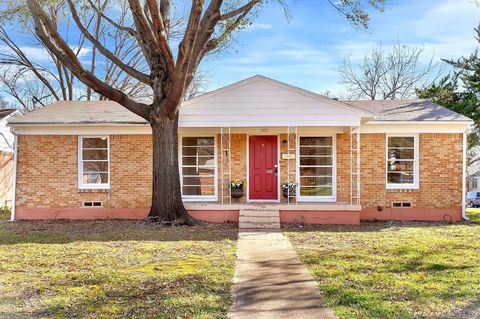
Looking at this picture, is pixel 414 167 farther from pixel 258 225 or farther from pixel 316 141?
pixel 258 225

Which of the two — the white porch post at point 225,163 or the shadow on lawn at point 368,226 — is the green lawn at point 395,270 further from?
the white porch post at point 225,163

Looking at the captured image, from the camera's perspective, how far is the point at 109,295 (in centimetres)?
520

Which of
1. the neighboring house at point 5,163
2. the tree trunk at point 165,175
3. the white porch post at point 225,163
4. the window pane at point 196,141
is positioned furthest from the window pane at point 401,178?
the neighboring house at point 5,163

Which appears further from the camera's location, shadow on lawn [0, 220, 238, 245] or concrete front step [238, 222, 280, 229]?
concrete front step [238, 222, 280, 229]

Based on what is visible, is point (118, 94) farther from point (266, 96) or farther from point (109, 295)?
point (109, 295)

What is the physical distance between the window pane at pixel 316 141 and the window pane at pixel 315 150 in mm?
139

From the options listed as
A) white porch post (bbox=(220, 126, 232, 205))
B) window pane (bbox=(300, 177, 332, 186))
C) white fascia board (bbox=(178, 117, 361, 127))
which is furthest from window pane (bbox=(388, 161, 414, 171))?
white porch post (bbox=(220, 126, 232, 205))

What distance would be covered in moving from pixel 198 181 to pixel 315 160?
13.1 ft

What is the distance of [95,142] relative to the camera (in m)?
13.7

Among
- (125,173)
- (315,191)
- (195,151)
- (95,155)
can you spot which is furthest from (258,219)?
(95,155)

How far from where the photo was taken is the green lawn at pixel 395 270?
15.7 ft

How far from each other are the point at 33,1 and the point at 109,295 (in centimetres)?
815

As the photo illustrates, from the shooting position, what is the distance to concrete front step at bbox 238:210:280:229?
11.5 m

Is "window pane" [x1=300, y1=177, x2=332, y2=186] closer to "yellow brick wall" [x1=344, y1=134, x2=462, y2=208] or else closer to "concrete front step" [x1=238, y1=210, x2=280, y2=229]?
"yellow brick wall" [x1=344, y1=134, x2=462, y2=208]
